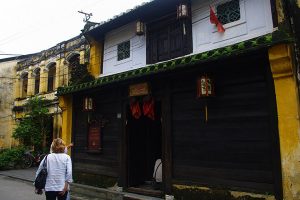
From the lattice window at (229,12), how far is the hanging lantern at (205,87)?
7.01ft

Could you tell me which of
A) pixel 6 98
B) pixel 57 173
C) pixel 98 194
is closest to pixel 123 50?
pixel 98 194

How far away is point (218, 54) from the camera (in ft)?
25.2

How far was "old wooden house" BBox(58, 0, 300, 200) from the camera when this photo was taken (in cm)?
712

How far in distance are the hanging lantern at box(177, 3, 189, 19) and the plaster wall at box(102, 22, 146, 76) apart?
85.8 inches

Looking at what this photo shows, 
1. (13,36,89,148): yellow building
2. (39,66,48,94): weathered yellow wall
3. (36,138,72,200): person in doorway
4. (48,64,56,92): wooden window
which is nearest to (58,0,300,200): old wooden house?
(36,138,72,200): person in doorway

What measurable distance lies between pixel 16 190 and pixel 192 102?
867 centimetres

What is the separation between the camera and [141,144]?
11.8 m

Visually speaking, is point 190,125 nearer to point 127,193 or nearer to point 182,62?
point 182,62

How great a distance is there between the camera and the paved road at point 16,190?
11134mm

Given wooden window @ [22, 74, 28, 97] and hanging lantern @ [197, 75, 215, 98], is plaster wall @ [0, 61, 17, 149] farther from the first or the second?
hanging lantern @ [197, 75, 215, 98]

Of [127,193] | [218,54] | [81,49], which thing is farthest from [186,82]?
[81,49]

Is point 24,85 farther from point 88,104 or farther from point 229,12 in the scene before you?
point 229,12

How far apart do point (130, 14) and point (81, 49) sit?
7954mm

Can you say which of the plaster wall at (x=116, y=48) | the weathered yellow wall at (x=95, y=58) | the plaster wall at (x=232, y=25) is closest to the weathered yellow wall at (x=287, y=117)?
the plaster wall at (x=232, y=25)
